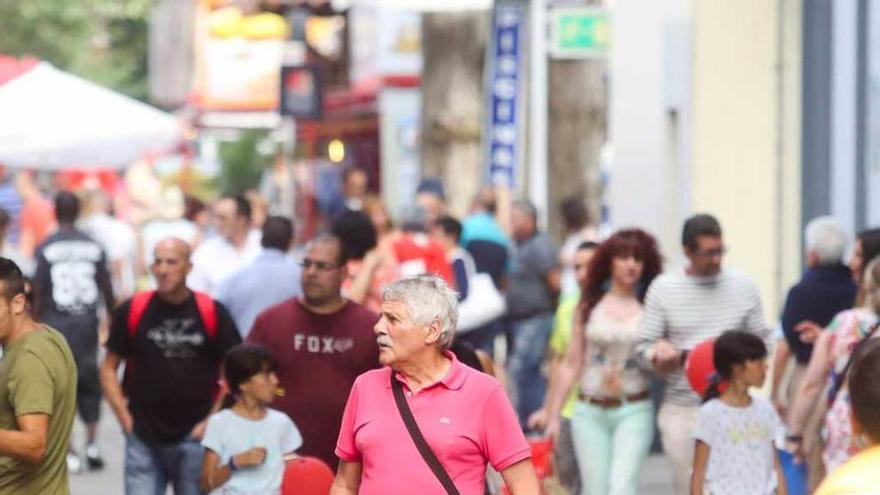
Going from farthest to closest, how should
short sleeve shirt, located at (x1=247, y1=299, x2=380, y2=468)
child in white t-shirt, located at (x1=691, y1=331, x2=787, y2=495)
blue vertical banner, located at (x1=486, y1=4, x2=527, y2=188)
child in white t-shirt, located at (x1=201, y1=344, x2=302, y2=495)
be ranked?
blue vertical banner, located at (x1=486, y1=4, x2=527, y2=188), child in white t-shirt, located at (x1=691, y1=331, x2=787, y2=495), short sleeve shirt, located at (x1=247, y1=299, x2=380, y2=468), child in white t-shirt, located at (x1=201, y1=344, x2=302, y2=495)

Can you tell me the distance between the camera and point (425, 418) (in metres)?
6.69

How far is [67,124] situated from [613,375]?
3182 mm

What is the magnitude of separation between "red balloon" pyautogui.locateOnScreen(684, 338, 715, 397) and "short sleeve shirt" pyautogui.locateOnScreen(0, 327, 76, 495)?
3252 mm

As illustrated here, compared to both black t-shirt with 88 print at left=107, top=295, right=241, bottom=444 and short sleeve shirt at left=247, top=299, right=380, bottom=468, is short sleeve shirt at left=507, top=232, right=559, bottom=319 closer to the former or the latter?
black t-shirt with 88 print at left=107, top=295, right=241, bottom=444

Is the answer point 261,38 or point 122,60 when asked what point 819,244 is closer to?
point 261,38

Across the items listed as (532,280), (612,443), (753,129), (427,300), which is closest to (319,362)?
(612,443)

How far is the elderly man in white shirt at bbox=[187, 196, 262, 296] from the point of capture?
578 inches

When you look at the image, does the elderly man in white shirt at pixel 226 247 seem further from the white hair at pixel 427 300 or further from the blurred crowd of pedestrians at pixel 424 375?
the white hair at pixel 427 300

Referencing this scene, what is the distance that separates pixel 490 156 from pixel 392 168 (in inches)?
519

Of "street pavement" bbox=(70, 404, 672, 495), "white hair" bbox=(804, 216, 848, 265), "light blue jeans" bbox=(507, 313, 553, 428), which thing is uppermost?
"white hair" bbox=(804, 216, 848, 265)

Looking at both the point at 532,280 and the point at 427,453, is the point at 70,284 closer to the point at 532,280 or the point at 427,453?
the point at 532,280

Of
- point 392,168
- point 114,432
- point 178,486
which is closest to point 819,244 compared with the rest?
point 178,486

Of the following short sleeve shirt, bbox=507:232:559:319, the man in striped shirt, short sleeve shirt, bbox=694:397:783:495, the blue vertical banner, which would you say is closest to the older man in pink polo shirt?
short sleeve shirt, bbox=694:397:783:495

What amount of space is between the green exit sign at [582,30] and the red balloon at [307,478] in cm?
1160
